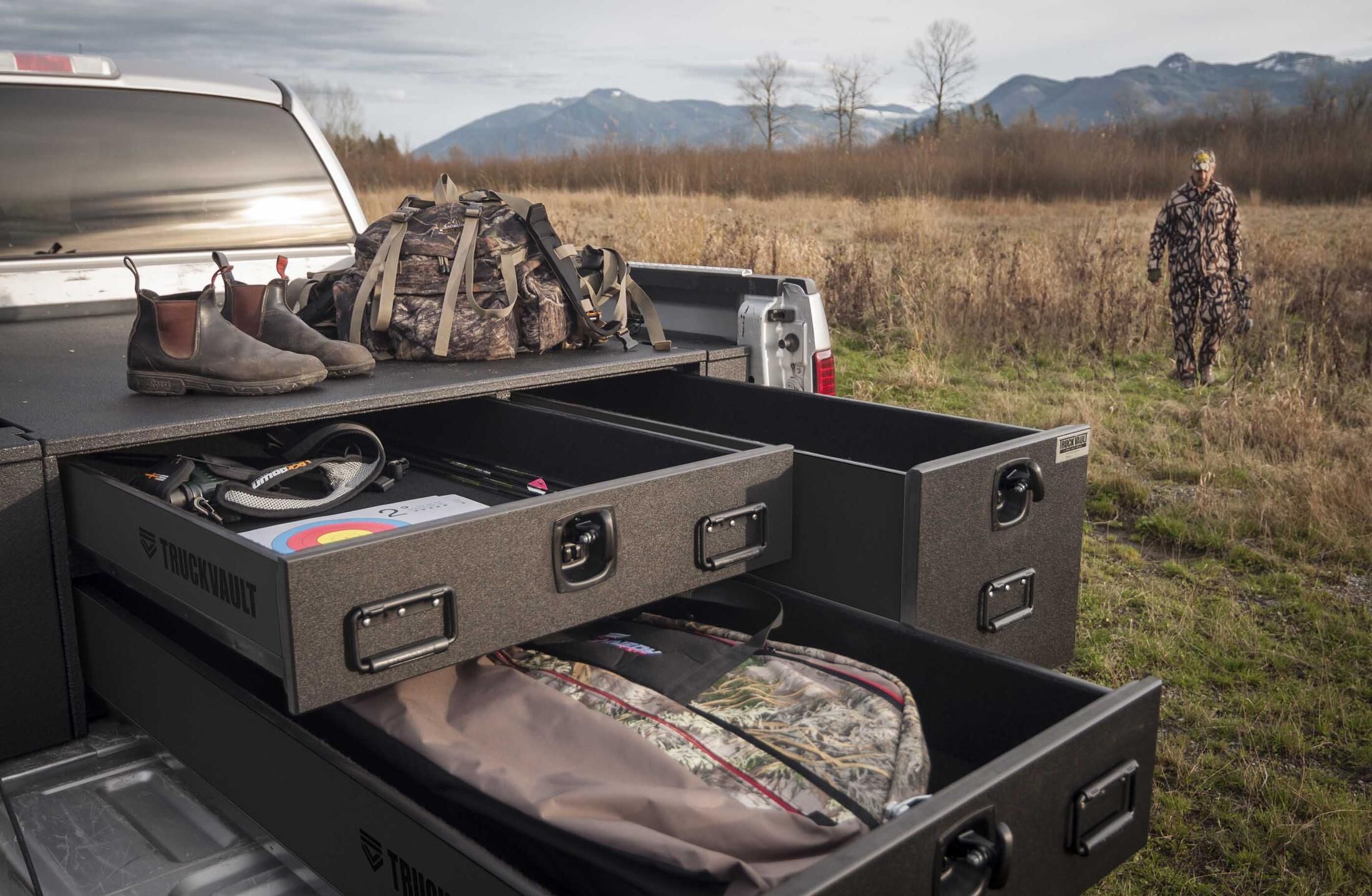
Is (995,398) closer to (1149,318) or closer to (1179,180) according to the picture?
(1149,318)

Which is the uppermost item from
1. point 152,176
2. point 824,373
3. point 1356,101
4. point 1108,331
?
point 1356,101

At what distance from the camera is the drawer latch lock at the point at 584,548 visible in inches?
72.7

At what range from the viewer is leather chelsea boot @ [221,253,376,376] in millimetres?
2611

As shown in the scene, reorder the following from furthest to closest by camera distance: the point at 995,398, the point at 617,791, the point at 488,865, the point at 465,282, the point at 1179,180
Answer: the point at 1179,180 → the point at 995,398 → the point at 465,282 → the point at 617,791 → the point at 488,865

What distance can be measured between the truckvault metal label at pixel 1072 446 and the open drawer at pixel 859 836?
602mm

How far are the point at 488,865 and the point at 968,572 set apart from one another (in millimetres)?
1225

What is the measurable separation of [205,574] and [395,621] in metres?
0.29

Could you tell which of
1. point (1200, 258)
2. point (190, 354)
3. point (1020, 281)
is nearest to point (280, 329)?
point (190, 354)

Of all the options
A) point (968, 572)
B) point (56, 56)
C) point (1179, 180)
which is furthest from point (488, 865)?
point (1179, 180)

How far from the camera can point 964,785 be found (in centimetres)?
134

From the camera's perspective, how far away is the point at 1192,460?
662cm

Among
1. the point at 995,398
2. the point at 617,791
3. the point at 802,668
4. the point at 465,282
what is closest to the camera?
the point at 617,791

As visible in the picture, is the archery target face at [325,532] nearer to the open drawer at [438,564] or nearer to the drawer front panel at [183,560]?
the open drawer at [438,564]

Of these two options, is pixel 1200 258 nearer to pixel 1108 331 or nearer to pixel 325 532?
pixel 1108 331
